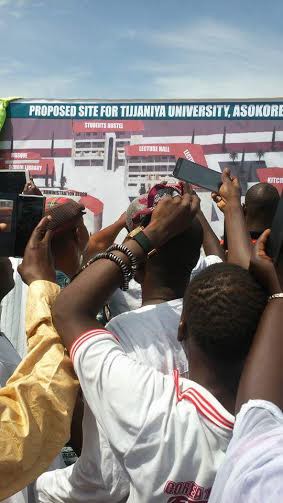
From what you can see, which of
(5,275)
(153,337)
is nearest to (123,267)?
(153,337)

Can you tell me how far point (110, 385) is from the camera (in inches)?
54.3

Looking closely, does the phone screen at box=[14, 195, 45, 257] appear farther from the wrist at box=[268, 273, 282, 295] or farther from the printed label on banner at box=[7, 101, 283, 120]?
the printed label on banner at box=[7, 101, 283, 120]

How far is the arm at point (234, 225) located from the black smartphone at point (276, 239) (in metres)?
0.25

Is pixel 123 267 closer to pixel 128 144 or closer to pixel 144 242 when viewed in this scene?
pixel 144 242

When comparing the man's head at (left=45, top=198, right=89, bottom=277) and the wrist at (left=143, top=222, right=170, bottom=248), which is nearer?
the wrist at (left=143, top=222, right=170, bottom=248)

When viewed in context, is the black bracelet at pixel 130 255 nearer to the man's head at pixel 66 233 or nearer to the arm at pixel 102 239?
the man's head at pixel 66 233

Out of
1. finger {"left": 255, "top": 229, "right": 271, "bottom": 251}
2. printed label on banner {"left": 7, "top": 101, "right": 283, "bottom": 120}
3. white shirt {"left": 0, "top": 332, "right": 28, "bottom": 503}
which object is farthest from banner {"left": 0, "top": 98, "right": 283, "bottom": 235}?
finger {"left": 255, "top": 229, "right": 271, "bottom": 251}

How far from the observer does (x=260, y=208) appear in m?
3.23

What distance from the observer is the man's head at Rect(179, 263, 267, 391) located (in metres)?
1.37

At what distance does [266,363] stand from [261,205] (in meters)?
2.02

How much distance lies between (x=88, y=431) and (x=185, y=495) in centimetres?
38

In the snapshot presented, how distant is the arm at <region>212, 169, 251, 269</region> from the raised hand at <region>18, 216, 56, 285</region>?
53cm

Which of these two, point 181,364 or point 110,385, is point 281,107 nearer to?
point 181,364

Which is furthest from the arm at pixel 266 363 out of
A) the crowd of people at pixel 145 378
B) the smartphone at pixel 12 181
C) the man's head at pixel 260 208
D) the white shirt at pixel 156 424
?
the man's head at pixel 260 208
